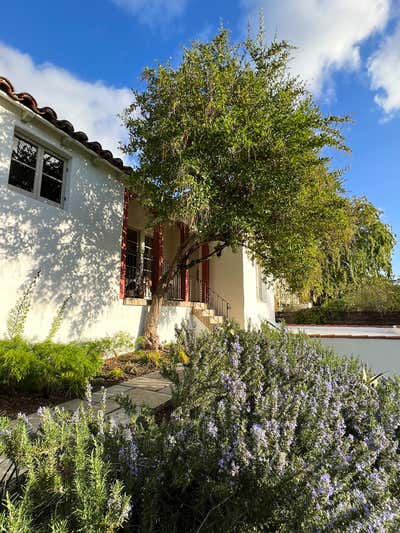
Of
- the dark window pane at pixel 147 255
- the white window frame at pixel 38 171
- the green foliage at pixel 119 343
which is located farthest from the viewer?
the dark window pane at pixel 147 255

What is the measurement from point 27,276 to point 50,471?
14.8 feet

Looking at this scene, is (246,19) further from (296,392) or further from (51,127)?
(296,392)

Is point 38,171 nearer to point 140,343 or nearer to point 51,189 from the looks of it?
point 51,189

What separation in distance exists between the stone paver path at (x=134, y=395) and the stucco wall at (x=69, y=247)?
184cm

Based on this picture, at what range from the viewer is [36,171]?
5.47m

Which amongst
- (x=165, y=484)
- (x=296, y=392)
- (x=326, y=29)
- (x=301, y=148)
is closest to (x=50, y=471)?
(x=165, y=484)

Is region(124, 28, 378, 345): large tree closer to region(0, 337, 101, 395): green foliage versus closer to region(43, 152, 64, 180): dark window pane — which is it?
region(43, 152, 64, 180): dark window pane

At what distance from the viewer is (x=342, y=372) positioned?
331 cm

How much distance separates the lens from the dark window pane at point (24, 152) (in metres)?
5.21

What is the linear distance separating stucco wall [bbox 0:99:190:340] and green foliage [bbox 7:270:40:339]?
0.09 meters

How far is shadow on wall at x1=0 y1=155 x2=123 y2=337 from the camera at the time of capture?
16.1ft

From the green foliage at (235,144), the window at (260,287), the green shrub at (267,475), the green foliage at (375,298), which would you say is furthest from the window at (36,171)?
the green foliage at (375,298)

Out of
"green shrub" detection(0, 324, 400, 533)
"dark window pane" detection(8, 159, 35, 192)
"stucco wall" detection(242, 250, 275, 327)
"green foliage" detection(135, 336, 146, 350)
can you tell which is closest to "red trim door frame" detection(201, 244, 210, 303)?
"stucco wall" detection(242, 250, 275, 327)

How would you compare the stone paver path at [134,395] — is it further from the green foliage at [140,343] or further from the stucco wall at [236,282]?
the stucco wall at [236,282]
